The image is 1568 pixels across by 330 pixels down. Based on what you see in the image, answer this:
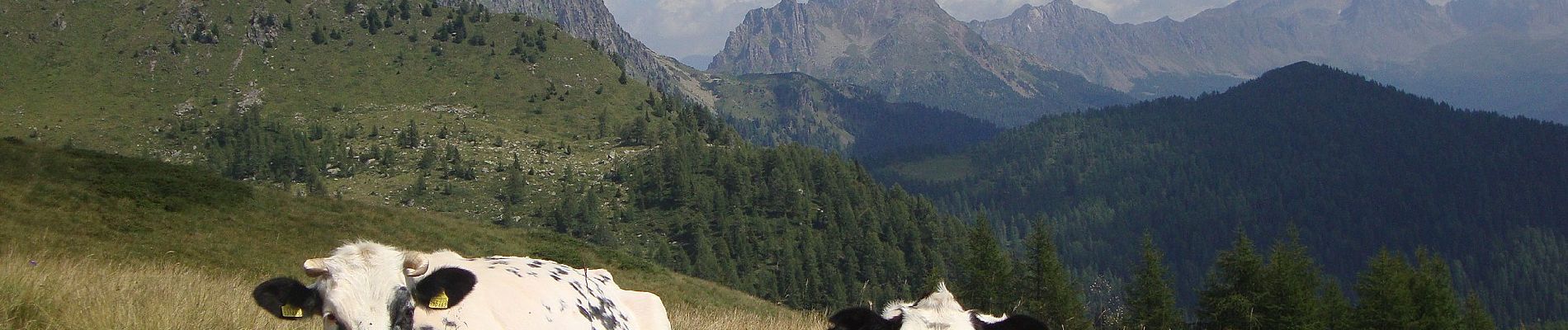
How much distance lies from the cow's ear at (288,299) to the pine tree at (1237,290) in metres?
46.8

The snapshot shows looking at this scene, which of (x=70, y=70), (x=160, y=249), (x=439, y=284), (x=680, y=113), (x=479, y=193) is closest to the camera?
(x=439, y=284)

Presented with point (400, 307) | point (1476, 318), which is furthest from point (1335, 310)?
point (400, 307)

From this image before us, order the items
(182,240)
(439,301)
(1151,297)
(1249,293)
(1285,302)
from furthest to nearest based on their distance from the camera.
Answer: (1151,297)
(1285,302)
(1249,293)
(182,240)
(439,301)

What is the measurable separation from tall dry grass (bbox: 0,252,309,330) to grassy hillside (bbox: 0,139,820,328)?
18mm

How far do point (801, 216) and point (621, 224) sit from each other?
30272 mm

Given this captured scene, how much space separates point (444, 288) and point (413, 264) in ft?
1.07

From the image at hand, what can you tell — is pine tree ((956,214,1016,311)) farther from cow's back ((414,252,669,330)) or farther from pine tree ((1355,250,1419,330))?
cow's back ((414,252,669,330))

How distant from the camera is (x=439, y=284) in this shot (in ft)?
18.7

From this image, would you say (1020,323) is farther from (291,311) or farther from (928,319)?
(291,311)

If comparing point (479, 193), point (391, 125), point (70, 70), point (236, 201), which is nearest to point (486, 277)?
point (236, 201)

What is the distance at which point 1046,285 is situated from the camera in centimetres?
5522

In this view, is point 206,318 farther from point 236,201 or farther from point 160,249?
point 236,201

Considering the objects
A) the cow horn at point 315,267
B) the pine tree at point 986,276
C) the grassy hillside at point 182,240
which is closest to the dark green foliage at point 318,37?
the pine tree at point 986,276

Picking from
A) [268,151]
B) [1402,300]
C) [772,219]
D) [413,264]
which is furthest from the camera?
[772,219]
